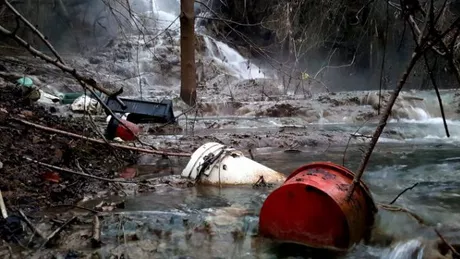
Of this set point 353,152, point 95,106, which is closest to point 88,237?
point 353,152

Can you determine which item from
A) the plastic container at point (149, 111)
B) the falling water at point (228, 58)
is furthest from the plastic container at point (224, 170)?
the falling water at point (228, 58)

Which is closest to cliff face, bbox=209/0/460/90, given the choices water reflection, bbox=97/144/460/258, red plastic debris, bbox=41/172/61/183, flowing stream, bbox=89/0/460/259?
flowing stream, bbox=89/0/460/259

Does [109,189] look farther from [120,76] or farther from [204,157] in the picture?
[120,76]

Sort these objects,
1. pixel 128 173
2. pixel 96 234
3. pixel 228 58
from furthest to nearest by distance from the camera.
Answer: pixel 228 58 → pixel 128 173 → pixel 96 234

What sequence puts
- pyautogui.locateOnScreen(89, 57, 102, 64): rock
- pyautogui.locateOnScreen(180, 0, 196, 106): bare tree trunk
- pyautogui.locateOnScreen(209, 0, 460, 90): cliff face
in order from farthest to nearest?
pyautogui.locateOnScreen(89, 57, 102, 64): rock < pyautogui.locateOnScreen(209, 0, 460, 90): cliff face < pyautogui.locateOnScreen(180, 0, 196, 106): bare tree trunk

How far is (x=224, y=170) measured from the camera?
13.5 feet

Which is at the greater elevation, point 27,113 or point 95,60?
point 95,60

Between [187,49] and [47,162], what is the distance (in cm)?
467

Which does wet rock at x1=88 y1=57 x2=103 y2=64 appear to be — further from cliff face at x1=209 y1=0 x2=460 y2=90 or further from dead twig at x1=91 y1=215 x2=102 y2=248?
dead twig at x1=91 y1=215 x2=102 y2=248

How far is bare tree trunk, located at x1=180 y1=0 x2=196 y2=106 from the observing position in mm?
7902

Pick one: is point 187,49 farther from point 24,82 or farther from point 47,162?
point 47,162

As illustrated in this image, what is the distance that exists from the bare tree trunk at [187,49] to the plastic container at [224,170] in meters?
4.27

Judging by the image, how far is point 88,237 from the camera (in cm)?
268

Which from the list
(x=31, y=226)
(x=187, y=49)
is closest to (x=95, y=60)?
(x=187, y=49)
